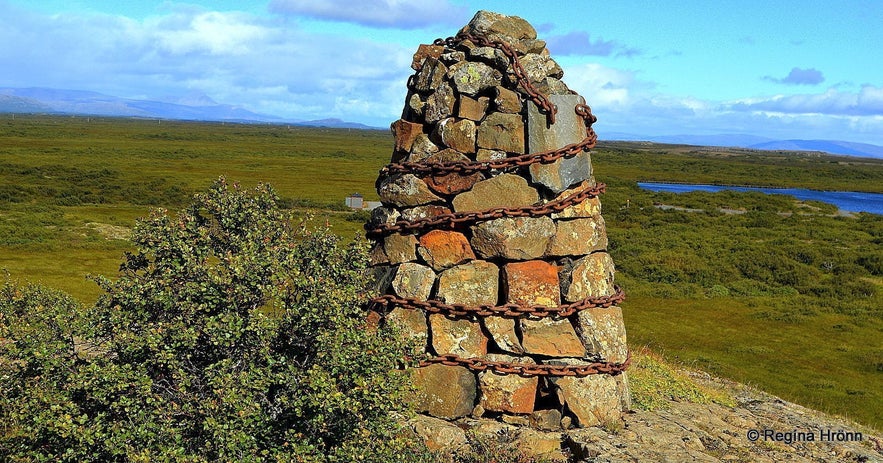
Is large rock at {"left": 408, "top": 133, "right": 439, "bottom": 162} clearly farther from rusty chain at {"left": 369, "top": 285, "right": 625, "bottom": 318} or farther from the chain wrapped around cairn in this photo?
rusty chain at {"left": 369, "top": 285, "right": 625, "bottom": 318}

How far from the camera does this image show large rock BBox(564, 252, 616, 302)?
31.6 ft

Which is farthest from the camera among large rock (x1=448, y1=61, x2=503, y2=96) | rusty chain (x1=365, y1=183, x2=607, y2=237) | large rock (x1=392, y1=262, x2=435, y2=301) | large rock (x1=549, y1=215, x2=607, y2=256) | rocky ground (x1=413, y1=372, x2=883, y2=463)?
large rock (x1=448, y1=61, x2=503, y2=96)

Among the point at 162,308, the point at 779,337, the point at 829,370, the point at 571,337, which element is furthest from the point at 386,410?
the point at 779,337

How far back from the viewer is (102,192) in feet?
201

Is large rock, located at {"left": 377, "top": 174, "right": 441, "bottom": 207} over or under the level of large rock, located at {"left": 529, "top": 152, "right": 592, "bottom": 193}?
under

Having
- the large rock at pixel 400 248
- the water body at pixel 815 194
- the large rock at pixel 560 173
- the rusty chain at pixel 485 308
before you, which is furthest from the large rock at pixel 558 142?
the water body at pixel 815 194

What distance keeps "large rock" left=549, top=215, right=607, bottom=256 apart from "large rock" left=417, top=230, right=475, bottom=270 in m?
1.13

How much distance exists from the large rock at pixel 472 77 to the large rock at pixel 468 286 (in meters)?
2.40

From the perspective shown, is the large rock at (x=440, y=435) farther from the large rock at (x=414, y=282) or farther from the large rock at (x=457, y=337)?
the large rock at (x=414, y=282)

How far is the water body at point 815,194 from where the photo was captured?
98794mm

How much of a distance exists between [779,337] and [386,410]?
82.6 ft

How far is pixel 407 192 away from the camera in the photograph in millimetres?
9875

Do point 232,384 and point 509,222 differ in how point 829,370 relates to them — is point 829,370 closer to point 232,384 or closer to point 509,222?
point 509,222

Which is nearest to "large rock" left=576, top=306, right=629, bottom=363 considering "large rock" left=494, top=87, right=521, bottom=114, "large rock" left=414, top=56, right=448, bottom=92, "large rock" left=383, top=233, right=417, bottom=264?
"large rock" left=383, top=233, right=417, bottom=264
